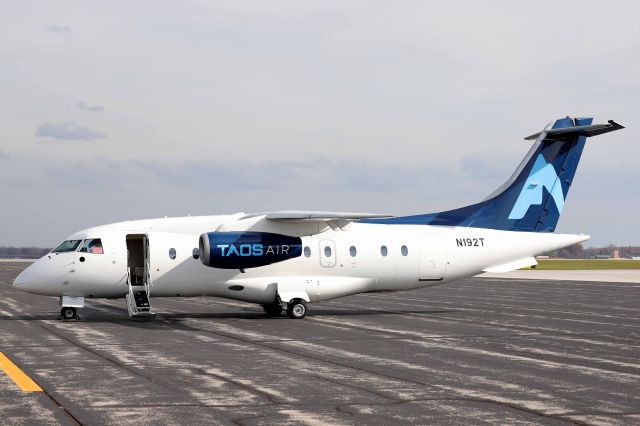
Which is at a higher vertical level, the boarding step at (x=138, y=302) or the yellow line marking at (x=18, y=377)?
the boarding step at (x=138, y=302)

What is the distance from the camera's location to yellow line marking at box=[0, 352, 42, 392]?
13.3m

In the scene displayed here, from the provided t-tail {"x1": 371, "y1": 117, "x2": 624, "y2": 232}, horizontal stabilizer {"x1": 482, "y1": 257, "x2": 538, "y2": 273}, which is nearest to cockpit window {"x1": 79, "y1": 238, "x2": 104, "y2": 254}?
t-tail {"x1": 371, "y1": 117, "x2": 624, "y2": 232}

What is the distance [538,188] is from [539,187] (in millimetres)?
69

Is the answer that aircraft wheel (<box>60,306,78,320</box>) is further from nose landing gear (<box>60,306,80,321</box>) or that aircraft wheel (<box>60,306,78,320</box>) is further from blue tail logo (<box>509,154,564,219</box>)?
blue tail logo (<box>509,154,564,219</box>)

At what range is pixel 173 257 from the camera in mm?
27500

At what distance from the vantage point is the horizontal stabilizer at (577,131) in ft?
103

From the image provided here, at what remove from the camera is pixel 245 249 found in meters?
27.3

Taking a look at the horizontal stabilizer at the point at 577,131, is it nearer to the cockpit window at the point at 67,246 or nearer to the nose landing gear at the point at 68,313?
the cockpit window at the point at 67,246

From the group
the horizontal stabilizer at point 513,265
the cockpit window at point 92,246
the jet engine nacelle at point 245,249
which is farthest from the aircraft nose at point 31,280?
the horizontal stabilizer at point 513,265

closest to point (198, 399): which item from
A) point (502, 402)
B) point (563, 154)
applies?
point (502, 402)

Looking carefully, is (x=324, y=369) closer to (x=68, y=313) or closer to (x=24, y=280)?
(x=68, y=313)

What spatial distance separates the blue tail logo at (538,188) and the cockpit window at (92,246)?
15058 mm

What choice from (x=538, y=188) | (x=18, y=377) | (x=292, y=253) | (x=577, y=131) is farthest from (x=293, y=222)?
(x=18, y=377)

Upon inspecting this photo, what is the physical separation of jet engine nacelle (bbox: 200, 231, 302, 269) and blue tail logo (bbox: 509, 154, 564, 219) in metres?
9.03
